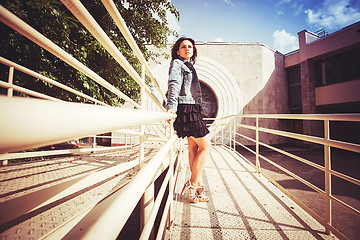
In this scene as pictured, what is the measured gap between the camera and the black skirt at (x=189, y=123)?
1728 mm

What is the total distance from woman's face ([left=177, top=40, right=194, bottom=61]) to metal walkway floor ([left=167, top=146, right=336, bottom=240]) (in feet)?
5.99

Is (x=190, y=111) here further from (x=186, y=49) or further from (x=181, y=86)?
(x=186, y=49)

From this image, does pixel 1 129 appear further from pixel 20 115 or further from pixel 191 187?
pixel 191 187

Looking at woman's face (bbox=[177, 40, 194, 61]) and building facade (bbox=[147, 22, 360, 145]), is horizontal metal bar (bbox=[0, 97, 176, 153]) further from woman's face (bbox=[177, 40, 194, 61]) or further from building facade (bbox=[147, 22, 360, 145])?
building facade (bbox=[147, 22, 360, 145])

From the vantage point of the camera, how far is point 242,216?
5.31 feet

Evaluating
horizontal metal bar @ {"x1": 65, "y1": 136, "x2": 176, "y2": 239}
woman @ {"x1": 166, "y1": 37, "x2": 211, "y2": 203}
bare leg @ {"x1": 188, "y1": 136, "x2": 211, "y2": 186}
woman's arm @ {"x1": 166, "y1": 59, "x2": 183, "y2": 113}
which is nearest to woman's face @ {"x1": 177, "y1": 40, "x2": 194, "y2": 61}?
woman @ {"x1": 166, "y1": 37, "x2": 211, "y2": 203}

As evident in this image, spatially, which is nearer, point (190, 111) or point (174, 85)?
point (174, 85)

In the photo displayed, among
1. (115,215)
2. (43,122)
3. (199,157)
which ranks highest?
(43,122)

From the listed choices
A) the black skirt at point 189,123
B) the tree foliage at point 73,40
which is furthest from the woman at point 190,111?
the tree foliage at point 73,40

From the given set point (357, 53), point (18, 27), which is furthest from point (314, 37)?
point (18, 27)

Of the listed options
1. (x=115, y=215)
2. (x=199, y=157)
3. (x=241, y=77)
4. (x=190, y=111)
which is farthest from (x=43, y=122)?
(x=241, y=77)

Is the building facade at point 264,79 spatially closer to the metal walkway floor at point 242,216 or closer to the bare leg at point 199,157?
the metal walkway floor at point 242,216

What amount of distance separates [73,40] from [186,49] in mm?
3574

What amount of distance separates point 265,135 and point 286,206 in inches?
331
